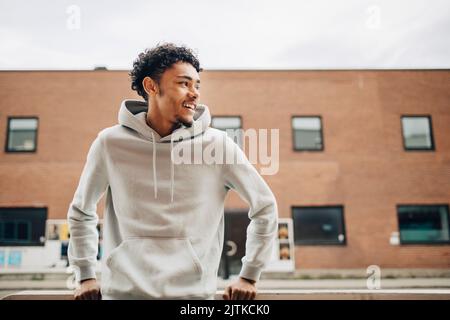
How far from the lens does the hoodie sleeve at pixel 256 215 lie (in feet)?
3.72

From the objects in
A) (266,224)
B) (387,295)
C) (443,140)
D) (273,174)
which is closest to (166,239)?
(266,224)

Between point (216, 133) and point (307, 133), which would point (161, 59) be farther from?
point (307, 133)

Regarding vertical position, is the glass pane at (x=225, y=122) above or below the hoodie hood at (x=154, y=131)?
above

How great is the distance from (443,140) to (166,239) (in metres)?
11.7

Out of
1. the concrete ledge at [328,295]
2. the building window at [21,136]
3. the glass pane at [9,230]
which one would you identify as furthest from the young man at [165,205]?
the building window at [21,136]

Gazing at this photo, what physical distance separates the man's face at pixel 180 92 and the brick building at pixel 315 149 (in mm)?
9078

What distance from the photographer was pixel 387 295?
4.23 feet

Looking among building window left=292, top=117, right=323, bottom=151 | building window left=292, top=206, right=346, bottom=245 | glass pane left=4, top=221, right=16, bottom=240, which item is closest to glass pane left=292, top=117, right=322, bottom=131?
building window left=292, top=117, right=323, bottom=151

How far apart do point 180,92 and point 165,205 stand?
332mm

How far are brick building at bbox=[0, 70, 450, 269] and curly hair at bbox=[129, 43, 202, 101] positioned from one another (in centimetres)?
901

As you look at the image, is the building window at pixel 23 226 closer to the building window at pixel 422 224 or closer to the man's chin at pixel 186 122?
the building window at pixel 422 224

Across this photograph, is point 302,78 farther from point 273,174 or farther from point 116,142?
point 116,142

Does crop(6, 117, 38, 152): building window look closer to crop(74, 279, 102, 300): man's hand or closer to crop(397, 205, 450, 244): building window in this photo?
crop(397, 205, 450, 244): building window

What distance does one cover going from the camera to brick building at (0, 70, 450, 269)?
33.6 ft
